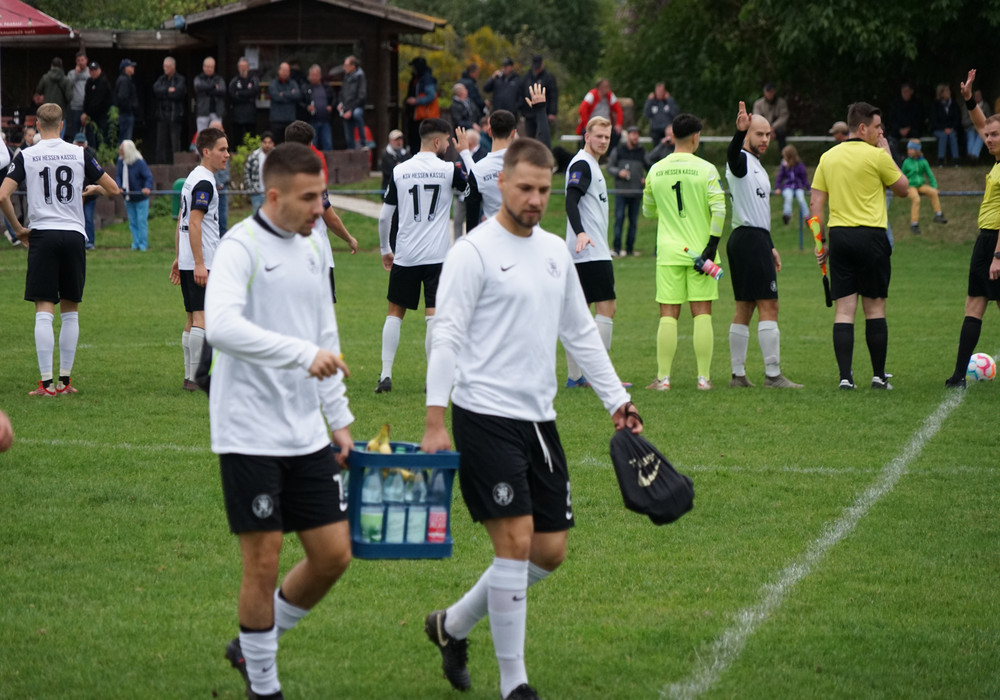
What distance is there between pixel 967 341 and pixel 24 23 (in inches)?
563

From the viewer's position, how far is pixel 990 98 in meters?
31.9

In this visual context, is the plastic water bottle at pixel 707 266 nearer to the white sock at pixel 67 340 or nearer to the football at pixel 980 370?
the football at pixel 980 370

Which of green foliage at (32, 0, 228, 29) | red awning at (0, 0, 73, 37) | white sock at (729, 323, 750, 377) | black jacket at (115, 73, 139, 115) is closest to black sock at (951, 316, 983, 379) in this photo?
white sock at (729, 323, 750, 377)

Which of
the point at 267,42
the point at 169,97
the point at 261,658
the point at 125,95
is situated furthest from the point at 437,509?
the point at 267,42

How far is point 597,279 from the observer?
11289 millimetres

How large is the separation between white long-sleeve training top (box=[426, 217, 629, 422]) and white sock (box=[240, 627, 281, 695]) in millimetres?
1047

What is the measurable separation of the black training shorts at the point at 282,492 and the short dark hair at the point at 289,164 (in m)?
1.00

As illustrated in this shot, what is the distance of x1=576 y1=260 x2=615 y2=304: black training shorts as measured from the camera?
1126 cm

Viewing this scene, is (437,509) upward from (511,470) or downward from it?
downward

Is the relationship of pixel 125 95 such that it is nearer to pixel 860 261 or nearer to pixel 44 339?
pixel 44 339

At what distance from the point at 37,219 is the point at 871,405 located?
7.38 m

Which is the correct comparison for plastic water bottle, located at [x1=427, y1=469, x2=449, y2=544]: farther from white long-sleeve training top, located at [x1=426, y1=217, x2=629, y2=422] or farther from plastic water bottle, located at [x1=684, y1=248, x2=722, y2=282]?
plastic water bottle, located at [x1=684, y1=248, x2=722, y2=282]

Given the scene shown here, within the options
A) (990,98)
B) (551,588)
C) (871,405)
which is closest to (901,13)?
(990,98)

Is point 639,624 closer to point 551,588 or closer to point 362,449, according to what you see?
point 551,588
